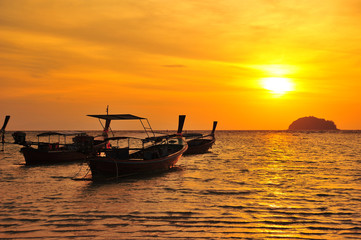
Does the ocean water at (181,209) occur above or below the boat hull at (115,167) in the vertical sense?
below

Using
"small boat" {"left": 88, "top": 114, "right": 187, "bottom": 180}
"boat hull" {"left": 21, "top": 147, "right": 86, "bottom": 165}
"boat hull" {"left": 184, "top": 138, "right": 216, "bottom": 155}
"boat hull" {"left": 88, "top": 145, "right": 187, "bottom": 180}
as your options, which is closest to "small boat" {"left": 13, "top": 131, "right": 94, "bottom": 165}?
"boat hull" {"left": 21, "top": 147, "right": 86, "bottom": 165}

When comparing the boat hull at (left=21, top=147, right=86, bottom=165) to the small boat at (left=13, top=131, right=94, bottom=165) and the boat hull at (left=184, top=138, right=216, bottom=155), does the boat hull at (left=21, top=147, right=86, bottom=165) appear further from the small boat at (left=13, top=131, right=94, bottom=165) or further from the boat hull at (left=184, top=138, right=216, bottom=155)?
the boat hull at (left=184, top=138, right=216, bottom=155)

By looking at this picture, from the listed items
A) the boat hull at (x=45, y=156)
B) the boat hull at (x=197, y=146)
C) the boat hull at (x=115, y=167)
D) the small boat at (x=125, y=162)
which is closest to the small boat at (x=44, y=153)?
the boat hull at (x=45, y=156)

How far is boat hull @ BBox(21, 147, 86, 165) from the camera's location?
40.0 metres

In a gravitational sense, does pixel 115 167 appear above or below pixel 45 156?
above

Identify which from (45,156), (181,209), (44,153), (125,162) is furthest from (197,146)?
(181,209)

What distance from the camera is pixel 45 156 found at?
40.3m

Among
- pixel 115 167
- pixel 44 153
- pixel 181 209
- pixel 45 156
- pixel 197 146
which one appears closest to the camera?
pixel 181 209

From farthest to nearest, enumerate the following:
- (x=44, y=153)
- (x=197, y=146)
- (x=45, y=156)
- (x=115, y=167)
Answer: (x=197, y=146) < (x=45, y=156) < (x=44, y=153) < (x=115, y=167)

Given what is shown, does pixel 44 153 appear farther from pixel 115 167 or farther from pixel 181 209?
pixel 181 209

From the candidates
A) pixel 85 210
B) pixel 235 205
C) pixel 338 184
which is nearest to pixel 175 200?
pixel 235 205

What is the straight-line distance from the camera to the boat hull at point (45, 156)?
39969 mm

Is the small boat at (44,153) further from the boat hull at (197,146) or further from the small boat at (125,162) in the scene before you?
the boat hull at (197,146)

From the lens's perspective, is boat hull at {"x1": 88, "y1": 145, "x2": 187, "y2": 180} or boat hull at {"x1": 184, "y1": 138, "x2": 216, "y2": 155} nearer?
boat hull at {"x1": 88, "y1": 145, "x2": 187, "y2": 180}
